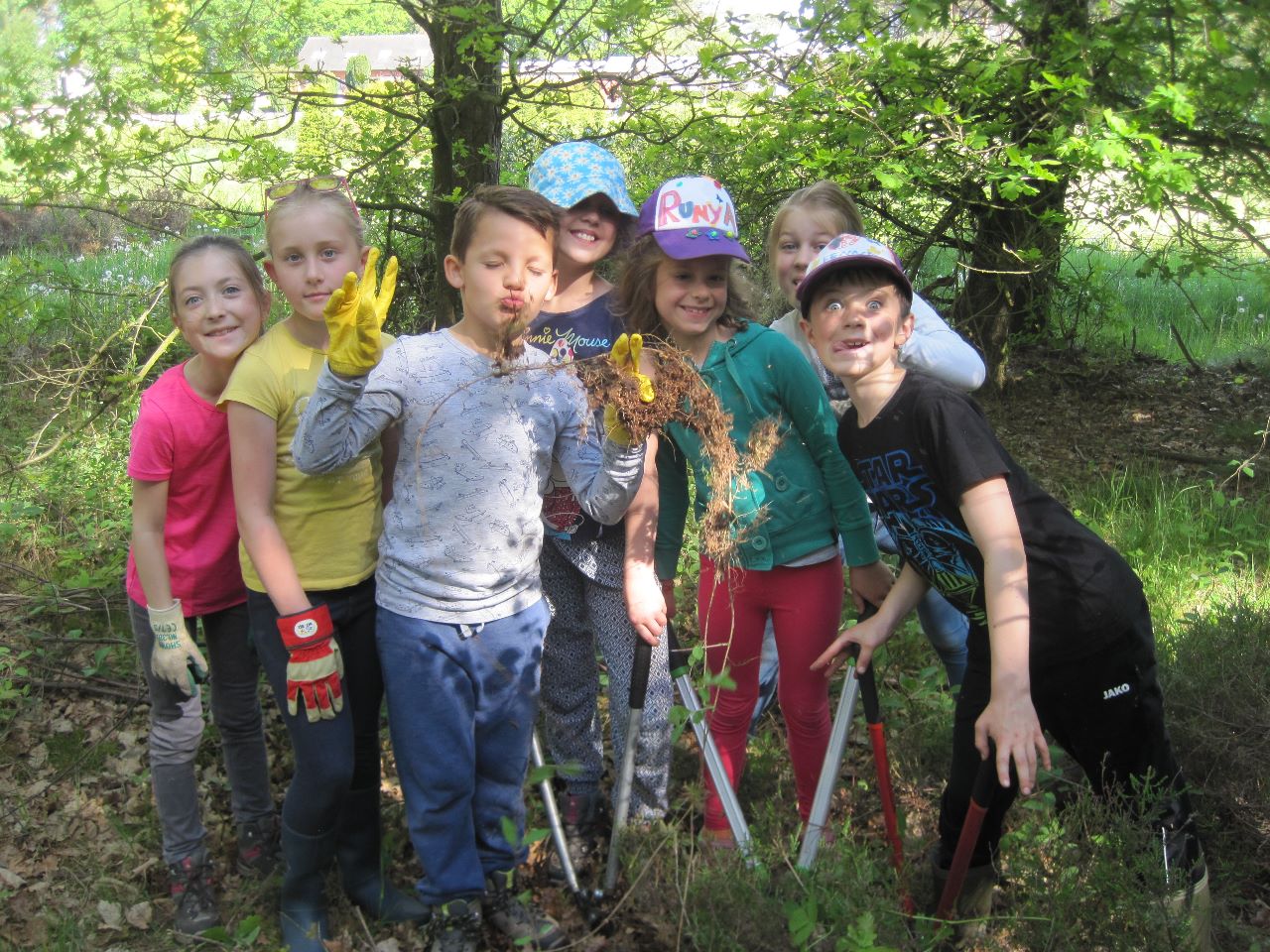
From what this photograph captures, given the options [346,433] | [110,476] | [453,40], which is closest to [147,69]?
[453,40]

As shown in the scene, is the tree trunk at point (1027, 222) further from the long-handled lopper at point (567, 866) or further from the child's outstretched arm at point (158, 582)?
the child's outstretched arm at point (158, 582)

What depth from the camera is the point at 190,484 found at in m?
2.82

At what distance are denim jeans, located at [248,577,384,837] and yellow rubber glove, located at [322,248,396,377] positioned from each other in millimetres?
728

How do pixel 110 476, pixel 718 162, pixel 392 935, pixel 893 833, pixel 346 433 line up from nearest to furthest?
pixel 346 433, pixel 893 833, pixel 392 935, pixel 718 162, pixel 110 476

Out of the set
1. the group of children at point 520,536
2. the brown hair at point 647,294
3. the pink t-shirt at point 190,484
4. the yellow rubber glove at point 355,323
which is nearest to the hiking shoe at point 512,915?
the group of children at point 520,536

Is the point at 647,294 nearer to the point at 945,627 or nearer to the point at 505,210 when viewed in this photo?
the point at 505,210

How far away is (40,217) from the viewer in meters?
12.0

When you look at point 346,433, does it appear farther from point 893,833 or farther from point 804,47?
point 804,47

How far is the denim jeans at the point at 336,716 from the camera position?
8.57ft

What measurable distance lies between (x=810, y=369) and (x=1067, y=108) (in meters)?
2.58

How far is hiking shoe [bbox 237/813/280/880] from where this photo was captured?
3166 millimetres

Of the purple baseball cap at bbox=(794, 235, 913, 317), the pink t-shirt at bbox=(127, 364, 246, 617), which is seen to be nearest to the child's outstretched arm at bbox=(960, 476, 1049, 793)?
the purple baseball cap at bbox=(794, 235, 913, 317)

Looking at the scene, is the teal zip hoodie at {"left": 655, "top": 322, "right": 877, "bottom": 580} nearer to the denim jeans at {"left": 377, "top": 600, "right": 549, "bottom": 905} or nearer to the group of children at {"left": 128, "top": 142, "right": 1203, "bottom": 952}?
the group of children at {"left": 128, "top": 142, "right": 1203, "bottom": 952}

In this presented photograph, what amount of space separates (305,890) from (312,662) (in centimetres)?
75
